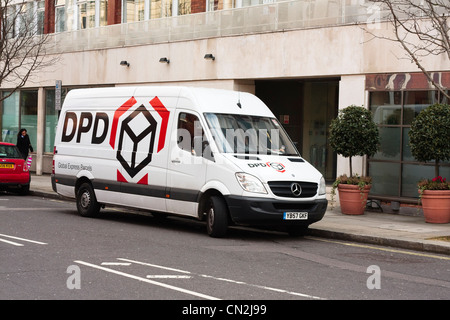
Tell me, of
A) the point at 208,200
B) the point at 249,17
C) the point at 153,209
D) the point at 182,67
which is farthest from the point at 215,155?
the point at 182,67

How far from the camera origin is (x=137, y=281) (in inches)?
340

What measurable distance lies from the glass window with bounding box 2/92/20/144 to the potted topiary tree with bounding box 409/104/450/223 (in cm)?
2149

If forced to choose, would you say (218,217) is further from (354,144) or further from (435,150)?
(354,144)

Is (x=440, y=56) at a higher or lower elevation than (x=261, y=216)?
higher

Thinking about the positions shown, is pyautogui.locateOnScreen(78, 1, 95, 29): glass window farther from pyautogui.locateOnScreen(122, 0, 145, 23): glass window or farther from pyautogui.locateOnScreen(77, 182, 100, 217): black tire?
pyautogui.locateOnScreen(77, 182, 100, 217): black tire

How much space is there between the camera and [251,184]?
1260cm

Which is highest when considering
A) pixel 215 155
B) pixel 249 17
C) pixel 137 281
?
pixel 249 17

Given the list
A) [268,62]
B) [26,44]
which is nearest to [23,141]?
[26,44]

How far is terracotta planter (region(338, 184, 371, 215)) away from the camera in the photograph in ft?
57.1

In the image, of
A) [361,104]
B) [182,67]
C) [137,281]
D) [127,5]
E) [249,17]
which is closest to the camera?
[137,281]

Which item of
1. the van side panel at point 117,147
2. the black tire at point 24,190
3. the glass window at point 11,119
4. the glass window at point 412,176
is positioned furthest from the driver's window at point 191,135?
the glass window at point 11,119

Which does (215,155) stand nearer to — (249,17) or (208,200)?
(208,200)

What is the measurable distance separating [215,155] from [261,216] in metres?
1.36

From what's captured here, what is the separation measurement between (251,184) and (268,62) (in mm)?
9109
